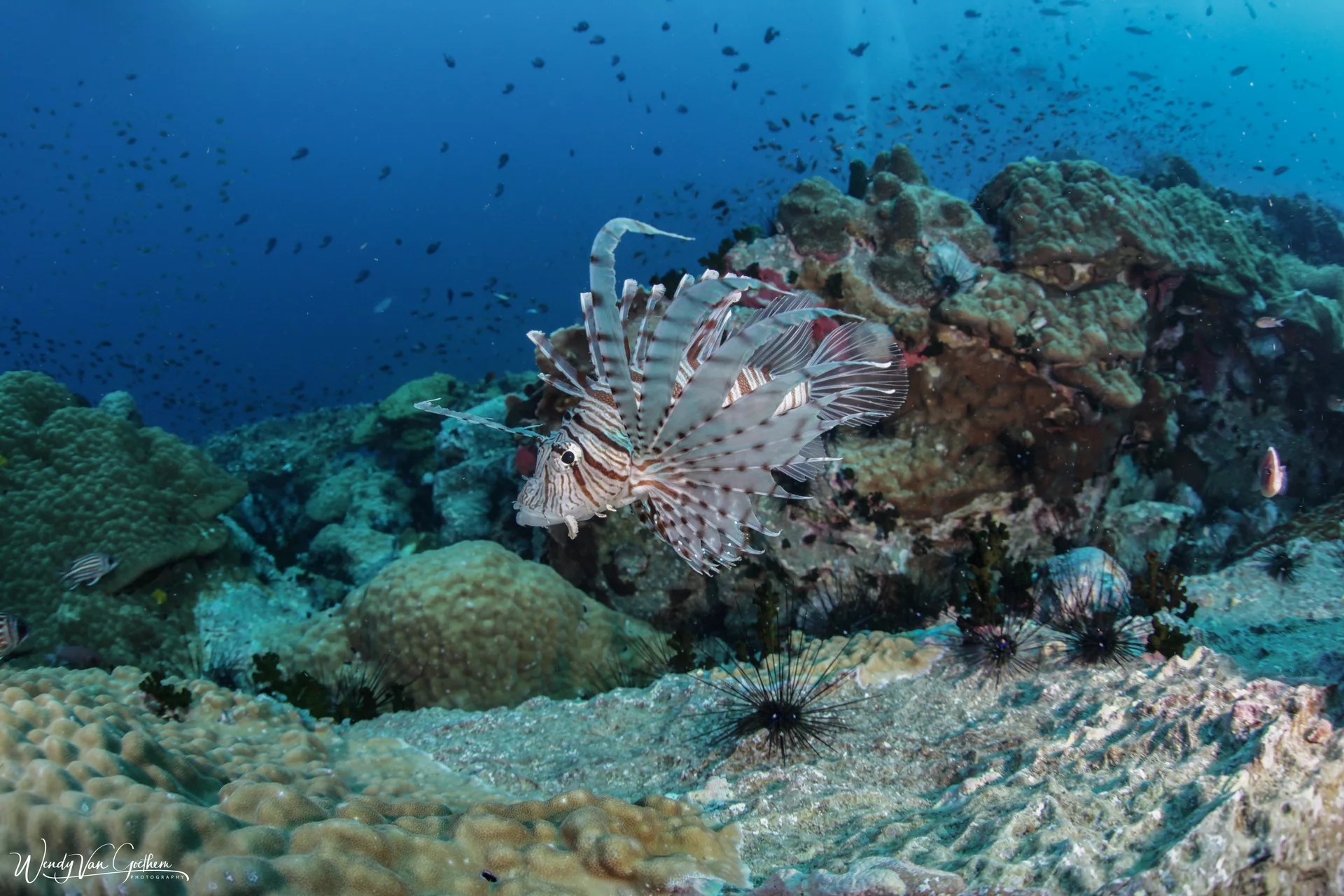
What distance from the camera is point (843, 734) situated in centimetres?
338

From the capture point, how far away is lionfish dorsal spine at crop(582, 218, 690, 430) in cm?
236

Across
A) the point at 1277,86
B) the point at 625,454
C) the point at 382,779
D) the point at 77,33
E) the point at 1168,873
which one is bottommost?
the point at 382,779

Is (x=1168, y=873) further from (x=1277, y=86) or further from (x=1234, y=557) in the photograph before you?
(x=1277, y=86)

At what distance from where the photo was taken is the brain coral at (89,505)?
721cm

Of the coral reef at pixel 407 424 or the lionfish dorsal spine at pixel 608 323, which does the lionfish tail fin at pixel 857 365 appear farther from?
the coral reef at pixel 407 424

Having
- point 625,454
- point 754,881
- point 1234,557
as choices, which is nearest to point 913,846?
point 754,881

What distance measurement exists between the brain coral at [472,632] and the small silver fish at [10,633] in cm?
193

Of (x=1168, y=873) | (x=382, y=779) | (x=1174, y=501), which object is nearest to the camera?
(x=1168, y=873)

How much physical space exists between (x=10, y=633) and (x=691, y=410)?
5.68 metres

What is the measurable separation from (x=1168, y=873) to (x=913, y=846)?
67cm

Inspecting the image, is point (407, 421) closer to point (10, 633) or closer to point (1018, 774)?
point (10, 633)

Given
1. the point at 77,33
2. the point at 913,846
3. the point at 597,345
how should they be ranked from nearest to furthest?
1. the point at 913,846
2. the point at 597,345
3. the point at 77,33

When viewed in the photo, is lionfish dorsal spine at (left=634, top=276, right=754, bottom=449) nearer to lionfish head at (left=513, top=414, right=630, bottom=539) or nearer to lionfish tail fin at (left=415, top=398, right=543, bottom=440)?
lionfish head at (left=513, top=414, right=630, bottom=539)

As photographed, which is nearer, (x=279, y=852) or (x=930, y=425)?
(x=279, y=852)
